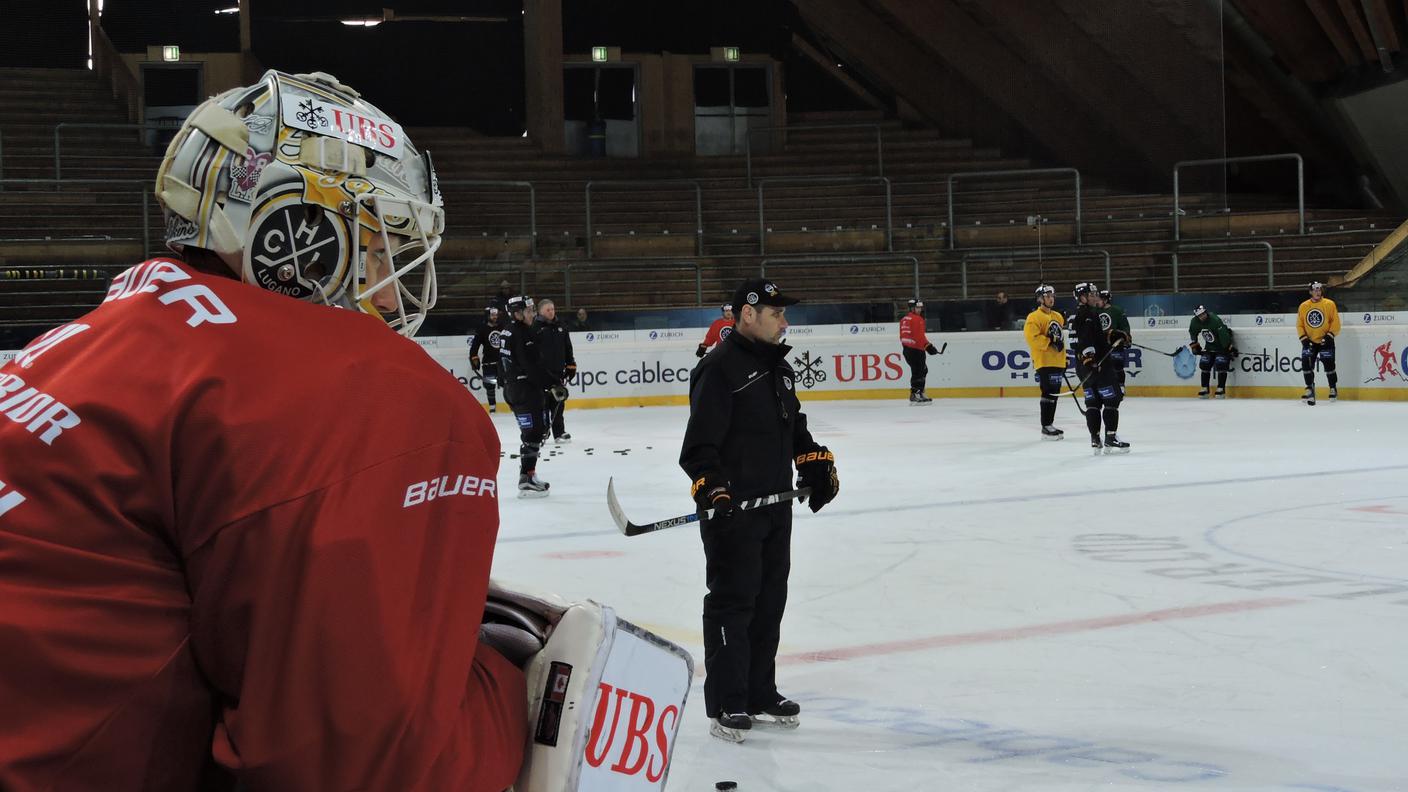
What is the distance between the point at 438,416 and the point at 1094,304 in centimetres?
1211

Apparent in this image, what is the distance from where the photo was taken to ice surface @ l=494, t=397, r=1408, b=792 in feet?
12.0

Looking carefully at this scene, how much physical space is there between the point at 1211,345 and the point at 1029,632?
1360 centimetres

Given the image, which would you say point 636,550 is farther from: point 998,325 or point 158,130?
point 158,130

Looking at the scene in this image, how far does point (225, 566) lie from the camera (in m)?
1.00

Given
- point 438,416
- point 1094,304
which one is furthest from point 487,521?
point 1094,304

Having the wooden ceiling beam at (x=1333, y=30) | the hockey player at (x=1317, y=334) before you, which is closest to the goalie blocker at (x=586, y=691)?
the hockey player at (x=1317, y=334)

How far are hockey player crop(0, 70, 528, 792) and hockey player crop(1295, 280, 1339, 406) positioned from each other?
55.1 feet

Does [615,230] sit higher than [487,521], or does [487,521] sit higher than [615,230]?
[615,230]

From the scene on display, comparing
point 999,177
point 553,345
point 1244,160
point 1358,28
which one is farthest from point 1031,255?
point 553,345

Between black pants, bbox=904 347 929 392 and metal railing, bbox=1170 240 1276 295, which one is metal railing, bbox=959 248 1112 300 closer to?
metal railing, bbox=1170 240 1276 295

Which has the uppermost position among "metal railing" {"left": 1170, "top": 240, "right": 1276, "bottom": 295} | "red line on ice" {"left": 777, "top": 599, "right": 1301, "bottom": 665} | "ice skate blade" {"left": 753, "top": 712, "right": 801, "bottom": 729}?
"metal railing" {"left": 1170, "top": 240, "right": 1276, "bottom": 295}

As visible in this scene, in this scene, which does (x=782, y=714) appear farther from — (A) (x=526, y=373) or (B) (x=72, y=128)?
(B) (x=72, y=128)

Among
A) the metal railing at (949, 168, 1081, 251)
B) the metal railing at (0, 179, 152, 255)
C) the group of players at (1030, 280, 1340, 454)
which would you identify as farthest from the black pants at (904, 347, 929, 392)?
the metal railing at (0, 179, 152, 255)

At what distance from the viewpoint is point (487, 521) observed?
3.67ft
